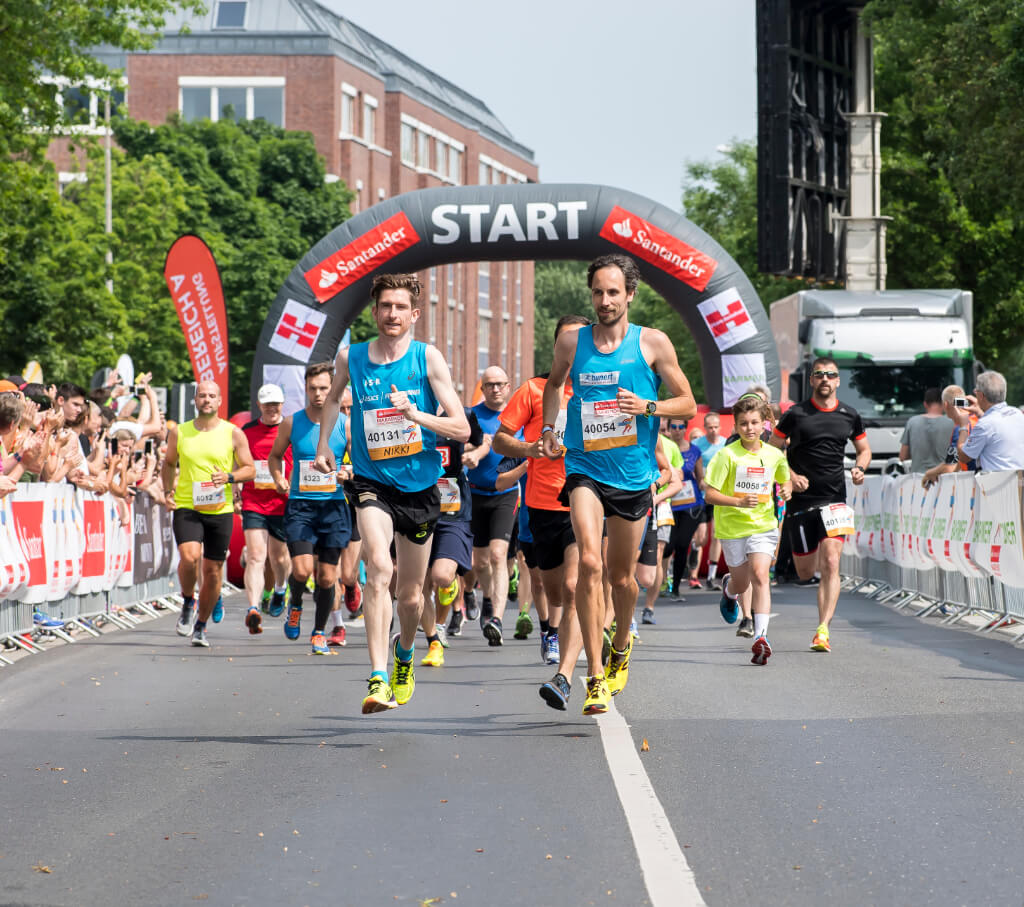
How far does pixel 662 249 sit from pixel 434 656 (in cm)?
1365

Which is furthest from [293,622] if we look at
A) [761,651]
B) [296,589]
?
[761,651]

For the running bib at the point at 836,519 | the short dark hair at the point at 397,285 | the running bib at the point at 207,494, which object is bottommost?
the running bib at the point at 836,519

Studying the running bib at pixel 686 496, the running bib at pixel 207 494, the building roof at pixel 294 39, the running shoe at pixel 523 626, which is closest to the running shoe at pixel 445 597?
the running shoe at pixel 523 626

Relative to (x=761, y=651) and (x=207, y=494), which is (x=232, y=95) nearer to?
(x=207, y=494)

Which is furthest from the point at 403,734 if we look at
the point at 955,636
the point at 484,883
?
the point at 955,636

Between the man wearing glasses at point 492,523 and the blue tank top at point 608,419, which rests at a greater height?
the blue tank top at point 608,419

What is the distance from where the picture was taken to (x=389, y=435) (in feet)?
31.4

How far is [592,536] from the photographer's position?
9344 mm

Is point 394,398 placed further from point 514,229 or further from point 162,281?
point 162,281

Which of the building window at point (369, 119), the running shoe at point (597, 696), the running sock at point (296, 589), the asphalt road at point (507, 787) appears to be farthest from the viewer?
the building window at point (369, 119)

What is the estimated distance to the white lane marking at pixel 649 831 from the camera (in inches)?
221

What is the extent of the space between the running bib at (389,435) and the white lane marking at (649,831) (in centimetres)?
166

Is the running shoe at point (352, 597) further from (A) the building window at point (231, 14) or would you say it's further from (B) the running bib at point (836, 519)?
(A) the building window at point (231, 14)

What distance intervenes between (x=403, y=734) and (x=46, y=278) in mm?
37501
